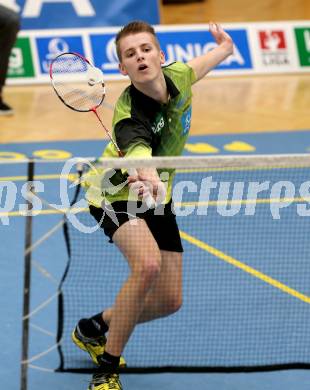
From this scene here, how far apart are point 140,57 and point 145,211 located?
80 centimetres

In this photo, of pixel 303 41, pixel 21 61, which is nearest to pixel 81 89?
pixel 21 61

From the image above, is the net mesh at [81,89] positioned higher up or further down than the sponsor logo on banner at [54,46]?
higher up

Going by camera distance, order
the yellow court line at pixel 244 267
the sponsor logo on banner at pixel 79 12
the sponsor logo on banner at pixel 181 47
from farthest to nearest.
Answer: the sponsor logo on banner at pixel 79 12 → the sponsor logo on banner at pixel 181 47 → the yellow court line at pixel 244 267

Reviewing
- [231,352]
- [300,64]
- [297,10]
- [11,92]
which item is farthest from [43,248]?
[297,10]

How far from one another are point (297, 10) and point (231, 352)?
999 centimetres

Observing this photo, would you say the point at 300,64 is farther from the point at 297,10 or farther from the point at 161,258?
the point at 161,258

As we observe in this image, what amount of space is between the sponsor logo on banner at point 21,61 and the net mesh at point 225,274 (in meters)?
3.95

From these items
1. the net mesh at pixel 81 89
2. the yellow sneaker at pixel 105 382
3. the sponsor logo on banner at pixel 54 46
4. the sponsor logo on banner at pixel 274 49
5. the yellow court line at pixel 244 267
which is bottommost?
the yellow court line at pixel 244 267

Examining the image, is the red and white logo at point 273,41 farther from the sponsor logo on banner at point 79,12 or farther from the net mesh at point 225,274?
the net mesh at point 225,274

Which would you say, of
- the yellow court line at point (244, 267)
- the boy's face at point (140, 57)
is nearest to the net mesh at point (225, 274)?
the yellow court line at point (244, 267)

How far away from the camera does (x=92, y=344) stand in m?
5.41

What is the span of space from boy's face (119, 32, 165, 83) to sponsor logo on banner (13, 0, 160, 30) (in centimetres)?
702

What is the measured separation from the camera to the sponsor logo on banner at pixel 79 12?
11883mm

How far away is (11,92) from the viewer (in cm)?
1132
